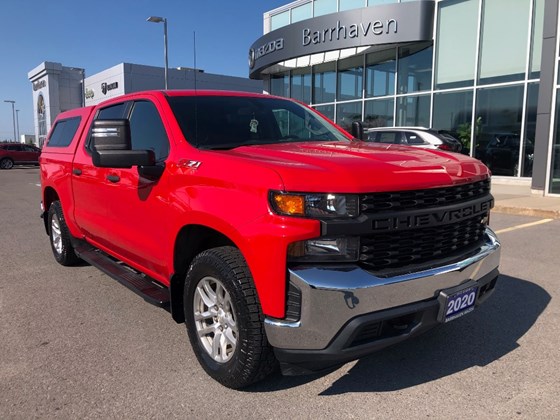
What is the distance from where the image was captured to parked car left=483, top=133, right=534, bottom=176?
45.4 ft

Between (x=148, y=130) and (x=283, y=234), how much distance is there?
1.91m

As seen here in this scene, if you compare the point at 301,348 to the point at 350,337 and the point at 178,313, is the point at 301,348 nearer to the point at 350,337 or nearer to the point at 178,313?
the point at 350,337

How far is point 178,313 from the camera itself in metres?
3.33

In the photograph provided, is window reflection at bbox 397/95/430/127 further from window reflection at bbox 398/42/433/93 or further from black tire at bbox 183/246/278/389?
black tire at bbox 183/246/278/389

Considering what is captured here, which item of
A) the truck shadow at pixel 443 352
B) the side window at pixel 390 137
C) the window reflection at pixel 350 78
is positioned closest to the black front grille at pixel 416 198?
the truck shadow at pixel 443 352

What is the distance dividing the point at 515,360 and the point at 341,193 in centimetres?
187

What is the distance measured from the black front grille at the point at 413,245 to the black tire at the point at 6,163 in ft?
108

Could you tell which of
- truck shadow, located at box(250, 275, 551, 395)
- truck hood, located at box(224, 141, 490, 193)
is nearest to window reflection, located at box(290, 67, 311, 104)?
truck shadow, located at box(250, 275, 551, 395)

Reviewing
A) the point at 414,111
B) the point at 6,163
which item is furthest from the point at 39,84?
the point at 414,111

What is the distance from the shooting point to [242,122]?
147 inches

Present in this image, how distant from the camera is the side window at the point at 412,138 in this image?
11545mm

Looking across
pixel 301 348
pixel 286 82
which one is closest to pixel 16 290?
pixel 301 348

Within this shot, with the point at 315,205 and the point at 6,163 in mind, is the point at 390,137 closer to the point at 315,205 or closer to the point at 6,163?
the point at 315,205

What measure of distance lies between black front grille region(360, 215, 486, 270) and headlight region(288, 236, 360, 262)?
0.06 meters
